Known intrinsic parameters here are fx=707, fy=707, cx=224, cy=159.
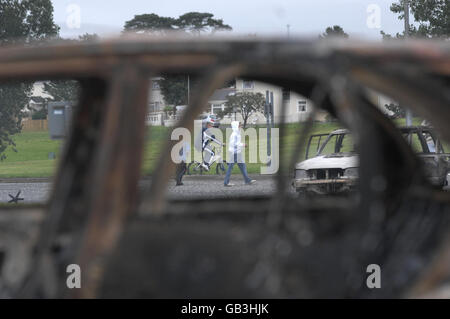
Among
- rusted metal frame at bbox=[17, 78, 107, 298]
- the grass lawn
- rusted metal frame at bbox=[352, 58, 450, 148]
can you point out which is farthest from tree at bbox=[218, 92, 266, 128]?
rusted metal frame at bbox=[352, 58, 450, 148]

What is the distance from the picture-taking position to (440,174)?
1266 centimetres

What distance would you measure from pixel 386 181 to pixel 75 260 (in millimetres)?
1562

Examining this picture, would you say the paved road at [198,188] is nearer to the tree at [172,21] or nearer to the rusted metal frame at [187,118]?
the rusted metal frame at [187,118]

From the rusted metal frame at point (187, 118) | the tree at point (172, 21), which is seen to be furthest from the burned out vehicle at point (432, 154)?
the tree at point (172, 21)

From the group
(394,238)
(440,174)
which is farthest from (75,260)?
(440,174)

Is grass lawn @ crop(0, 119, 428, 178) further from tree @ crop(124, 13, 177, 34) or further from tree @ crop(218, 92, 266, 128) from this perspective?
tree @ crop(124, 13, 177, 34)

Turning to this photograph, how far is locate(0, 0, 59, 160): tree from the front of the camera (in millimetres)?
29922

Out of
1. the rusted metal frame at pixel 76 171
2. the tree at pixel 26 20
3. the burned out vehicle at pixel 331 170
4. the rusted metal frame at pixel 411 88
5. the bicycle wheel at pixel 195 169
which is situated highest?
the tree at pixel 26 20

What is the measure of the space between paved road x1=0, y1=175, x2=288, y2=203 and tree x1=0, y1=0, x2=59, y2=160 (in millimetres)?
4625

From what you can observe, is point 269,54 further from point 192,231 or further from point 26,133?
point 26,133

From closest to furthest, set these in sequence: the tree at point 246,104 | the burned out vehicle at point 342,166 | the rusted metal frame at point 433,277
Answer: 1. the rusted metal frame at point 433,277
2. the burned out vehicle at point 342,166
3. the tree at point 246,104

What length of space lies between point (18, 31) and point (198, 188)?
51.2 feet

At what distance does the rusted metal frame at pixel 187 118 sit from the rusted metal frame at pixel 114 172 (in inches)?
2.4

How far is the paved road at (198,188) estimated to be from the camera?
58.2 feet
